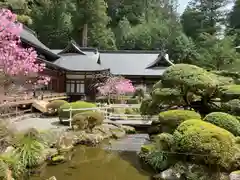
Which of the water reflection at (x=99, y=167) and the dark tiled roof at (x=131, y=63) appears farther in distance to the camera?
the dark tiled roof at (x=131, y=63)

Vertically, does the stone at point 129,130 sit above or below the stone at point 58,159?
below

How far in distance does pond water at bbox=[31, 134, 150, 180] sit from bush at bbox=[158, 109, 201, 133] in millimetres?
1638

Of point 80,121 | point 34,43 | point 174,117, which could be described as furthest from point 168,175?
point 34,43

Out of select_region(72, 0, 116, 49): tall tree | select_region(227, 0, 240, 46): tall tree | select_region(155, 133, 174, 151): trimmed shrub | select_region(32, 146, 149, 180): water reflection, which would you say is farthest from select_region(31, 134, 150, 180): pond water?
select_region(227, 0, 240, 46): tall tree

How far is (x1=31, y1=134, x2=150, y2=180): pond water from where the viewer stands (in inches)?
313

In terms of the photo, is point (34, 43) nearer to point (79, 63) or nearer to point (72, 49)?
point (79, 63)

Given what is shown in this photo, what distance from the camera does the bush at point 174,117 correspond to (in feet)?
31.6

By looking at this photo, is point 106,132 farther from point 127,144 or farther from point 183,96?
point 183,96

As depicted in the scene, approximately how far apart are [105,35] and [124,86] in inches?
820

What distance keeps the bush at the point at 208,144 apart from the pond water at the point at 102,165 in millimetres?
1571


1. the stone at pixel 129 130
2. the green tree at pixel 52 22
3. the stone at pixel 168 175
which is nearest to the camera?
the stone at pixel 168 175

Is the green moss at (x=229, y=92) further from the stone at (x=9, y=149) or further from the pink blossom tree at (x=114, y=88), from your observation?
the pink blossom tree at (x=114, y=88)

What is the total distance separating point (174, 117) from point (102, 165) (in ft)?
9.94

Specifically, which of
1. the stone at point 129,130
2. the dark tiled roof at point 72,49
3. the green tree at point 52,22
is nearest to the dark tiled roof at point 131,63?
the dark tiled roof at point 72,49
